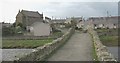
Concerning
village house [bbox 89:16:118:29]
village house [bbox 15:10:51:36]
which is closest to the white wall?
village house [bbox 15:10:51:36]

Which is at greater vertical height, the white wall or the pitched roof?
the pitched roof

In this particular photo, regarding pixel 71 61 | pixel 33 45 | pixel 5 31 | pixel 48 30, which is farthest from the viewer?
pixel 48 30

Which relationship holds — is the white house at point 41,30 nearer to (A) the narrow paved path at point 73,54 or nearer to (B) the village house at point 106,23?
(B) the village house at point 106,23

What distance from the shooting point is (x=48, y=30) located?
83.7 meters

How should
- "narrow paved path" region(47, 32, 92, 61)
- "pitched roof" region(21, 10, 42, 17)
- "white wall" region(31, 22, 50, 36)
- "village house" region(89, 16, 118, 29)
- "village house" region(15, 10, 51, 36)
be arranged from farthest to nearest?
1. "village house" region(89, 16, 118, 29)
2. "pitched roof" region(21, 10, 42, 17)
3. "village house" region(15, 10, 51, 36)
4. "white wall" region(31, 22, 50, 36)
5. "narrow paved path" region(47, 32, 92, 61)

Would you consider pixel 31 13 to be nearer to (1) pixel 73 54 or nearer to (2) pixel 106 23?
(2) pixel 106 23

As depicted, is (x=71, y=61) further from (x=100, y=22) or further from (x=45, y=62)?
(x=100, y=22)

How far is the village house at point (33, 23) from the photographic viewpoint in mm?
83419

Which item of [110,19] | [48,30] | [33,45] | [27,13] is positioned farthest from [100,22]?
[33,45]

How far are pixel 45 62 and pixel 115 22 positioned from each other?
111 m

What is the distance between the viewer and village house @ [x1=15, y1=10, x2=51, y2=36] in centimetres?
8342

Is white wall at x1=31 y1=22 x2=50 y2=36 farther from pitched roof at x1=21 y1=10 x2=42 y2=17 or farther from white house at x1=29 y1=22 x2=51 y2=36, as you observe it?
pitched roof at x1=21 y1=10 x2=42 y2=17

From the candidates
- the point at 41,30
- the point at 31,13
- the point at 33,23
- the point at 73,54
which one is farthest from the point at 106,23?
the point at 73,54

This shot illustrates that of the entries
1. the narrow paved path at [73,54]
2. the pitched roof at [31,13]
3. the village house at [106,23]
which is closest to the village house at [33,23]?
the pitched roof at [31,13]
